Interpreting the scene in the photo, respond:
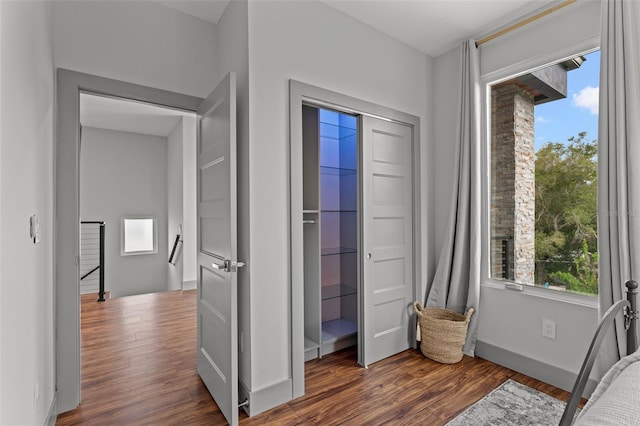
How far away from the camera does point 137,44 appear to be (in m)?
2.24

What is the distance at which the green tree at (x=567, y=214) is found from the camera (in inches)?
88.0

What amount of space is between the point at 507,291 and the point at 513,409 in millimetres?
889

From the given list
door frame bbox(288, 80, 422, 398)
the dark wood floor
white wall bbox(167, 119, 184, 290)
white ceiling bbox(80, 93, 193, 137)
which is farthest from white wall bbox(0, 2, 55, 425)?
white wall bbox(167, 119, 184, 290)

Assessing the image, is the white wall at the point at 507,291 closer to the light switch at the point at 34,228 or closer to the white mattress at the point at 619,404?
the white mattress at the point at 619,404

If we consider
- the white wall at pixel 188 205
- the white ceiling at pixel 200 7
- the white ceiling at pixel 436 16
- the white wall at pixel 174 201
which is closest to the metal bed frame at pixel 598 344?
the white ceiling at pixel 436 16

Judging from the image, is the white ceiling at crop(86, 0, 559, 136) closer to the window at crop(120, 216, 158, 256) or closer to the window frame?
the window frame

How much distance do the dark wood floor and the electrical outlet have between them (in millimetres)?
345

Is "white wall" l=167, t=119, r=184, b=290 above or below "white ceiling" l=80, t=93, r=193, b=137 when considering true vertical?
below

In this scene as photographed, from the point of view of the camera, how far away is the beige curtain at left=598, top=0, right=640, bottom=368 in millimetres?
1897

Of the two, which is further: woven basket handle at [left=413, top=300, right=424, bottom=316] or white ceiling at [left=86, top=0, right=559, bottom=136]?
woven basket handle at [left=413, top=300, right=424, bottom=316]

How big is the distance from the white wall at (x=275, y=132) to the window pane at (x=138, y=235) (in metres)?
5.47

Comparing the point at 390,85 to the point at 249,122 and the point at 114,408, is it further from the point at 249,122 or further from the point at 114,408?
the point at 114,408

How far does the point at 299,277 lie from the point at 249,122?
3.49 ft

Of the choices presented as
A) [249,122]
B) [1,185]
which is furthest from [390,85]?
[1,185]
